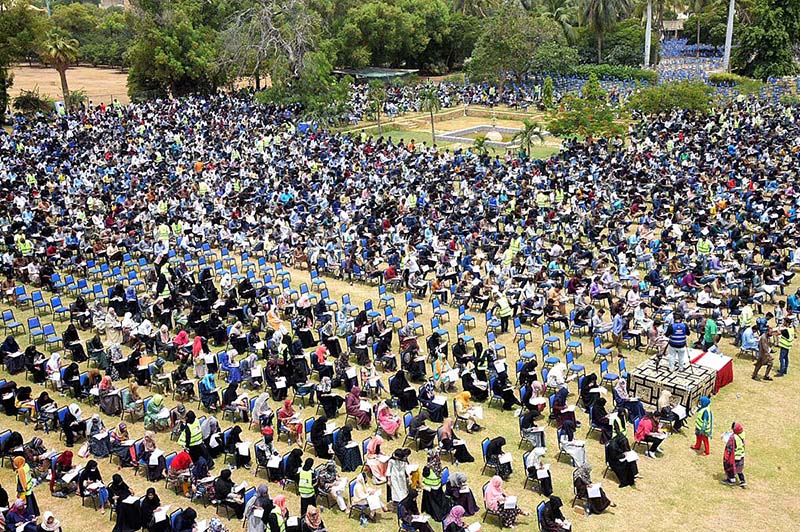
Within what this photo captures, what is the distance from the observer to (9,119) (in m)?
61.3

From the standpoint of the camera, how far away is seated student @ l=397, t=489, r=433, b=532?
525 inches

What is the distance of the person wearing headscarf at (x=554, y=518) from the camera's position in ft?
42.4

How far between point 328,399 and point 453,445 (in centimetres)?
304

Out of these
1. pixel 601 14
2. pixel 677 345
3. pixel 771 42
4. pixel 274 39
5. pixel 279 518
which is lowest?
pixel 279 518

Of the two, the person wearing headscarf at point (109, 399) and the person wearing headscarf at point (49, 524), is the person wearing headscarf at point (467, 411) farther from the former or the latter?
the person wearing headscarf at point (49, 524)

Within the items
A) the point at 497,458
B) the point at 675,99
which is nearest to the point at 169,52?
the point at 675,99

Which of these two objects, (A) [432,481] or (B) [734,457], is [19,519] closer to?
(A) [432,481]

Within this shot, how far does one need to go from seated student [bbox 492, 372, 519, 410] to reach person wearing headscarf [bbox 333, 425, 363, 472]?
375cm

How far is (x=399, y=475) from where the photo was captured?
14203 mm

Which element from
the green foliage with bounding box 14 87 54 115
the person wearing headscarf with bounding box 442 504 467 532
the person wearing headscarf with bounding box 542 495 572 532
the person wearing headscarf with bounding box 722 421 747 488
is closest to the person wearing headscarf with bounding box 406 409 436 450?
the person wearing headscarf with bounding box 442 504 467 532

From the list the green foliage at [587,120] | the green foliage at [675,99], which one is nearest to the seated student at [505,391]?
the green foliage at [587,120]

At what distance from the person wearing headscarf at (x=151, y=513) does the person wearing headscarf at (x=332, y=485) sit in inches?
105

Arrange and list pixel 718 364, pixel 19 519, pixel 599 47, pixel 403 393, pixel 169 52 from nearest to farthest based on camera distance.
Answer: pixel 19 519, pixel 403 393, pixel 718 364, pixel 169 52, pixel 599 47

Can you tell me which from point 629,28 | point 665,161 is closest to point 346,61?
point 629,28
